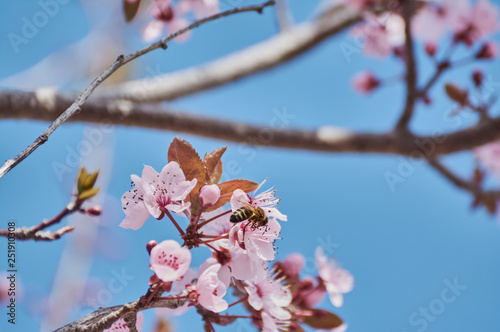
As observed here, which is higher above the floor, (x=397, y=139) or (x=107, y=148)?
(x=107, y=148)

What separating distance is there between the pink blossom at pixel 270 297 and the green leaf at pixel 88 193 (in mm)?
433

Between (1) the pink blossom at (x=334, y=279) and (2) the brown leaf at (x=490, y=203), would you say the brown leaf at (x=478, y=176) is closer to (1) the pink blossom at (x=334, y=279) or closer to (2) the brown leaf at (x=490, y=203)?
(2) the brown leaf at (x=490, y=203)

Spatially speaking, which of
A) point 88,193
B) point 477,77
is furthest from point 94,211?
point 477,77

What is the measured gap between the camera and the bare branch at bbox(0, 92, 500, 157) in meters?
1.55

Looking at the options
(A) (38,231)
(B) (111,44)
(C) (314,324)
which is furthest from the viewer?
(B) (111,44)

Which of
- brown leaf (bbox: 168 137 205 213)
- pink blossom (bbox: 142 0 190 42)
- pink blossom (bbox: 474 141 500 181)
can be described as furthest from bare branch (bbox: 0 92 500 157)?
pink blossom (bbox: 474 141 500 181)

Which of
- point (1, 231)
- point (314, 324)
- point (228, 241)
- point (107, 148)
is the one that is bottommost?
point (314, 324)

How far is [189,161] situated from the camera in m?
0.81

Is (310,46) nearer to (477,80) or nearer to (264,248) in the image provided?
(477,80)

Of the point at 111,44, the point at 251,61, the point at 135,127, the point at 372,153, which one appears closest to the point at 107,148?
the point at 111,44

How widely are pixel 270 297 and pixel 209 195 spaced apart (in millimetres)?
300

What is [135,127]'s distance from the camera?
64.5 inches

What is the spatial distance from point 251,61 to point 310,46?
1.18ft

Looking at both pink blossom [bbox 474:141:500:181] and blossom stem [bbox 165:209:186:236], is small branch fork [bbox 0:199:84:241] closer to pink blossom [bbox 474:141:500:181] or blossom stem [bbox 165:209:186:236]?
blossom stem [bbox 165:209:186:236]
